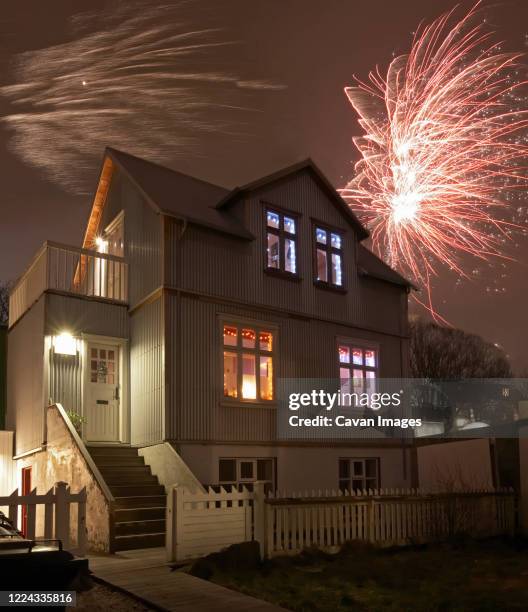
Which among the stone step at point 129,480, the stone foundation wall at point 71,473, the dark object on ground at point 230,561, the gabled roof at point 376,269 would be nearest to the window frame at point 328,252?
the gabled roof at point 376,269

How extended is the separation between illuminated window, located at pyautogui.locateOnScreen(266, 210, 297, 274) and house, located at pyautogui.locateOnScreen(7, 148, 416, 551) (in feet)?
0.12

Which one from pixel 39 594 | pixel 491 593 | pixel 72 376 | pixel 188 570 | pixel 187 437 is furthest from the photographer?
pixel 72 376

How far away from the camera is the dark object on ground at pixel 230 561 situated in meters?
9.66

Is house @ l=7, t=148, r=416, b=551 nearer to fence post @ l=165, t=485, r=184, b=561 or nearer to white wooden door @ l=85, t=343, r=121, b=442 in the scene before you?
white wooden door @ l=85, t=343, r=121, b=442

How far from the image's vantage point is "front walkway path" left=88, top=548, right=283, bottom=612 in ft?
25.8

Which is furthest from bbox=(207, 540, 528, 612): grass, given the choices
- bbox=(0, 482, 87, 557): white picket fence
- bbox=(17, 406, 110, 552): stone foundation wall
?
bbox=(17, 406, 110, 552): stone foundation wall

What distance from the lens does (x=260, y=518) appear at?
1127 cm

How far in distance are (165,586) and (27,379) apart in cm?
997

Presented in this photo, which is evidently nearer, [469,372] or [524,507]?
[524,507]

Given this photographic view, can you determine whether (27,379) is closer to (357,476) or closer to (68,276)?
(68,276)

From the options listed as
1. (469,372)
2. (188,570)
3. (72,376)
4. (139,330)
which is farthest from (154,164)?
(469,372)

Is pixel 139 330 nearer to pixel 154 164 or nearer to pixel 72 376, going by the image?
pixel 72 376

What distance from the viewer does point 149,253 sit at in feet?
53.2

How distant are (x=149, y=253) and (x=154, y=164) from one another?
3.78m
